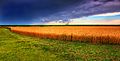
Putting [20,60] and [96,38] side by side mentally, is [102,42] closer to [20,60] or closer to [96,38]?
[96,38]

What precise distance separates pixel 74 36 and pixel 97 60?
671 inches

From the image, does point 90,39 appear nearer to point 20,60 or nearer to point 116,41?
point 116,41

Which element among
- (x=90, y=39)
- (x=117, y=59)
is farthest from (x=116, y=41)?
(x=117, y=59)

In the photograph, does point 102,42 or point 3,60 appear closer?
point 3,60

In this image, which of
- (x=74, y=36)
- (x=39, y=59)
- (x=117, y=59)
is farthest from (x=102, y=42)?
(x=39, y=59)

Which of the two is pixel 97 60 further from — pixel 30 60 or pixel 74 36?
pixel 74 36

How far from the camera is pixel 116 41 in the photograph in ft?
83.5

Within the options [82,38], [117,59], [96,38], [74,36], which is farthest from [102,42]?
[117,59]

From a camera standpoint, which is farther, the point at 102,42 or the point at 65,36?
the point at 65,36

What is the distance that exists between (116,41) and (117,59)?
11.5 m

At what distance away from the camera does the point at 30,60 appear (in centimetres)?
1407

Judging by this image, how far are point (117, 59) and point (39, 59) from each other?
531 centimetres

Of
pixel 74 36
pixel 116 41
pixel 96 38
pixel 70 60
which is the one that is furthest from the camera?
pixel 74 36

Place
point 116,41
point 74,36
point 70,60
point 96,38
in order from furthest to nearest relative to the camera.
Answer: point 74,36 → point 96,38 → point 116,41 → point 70,60
